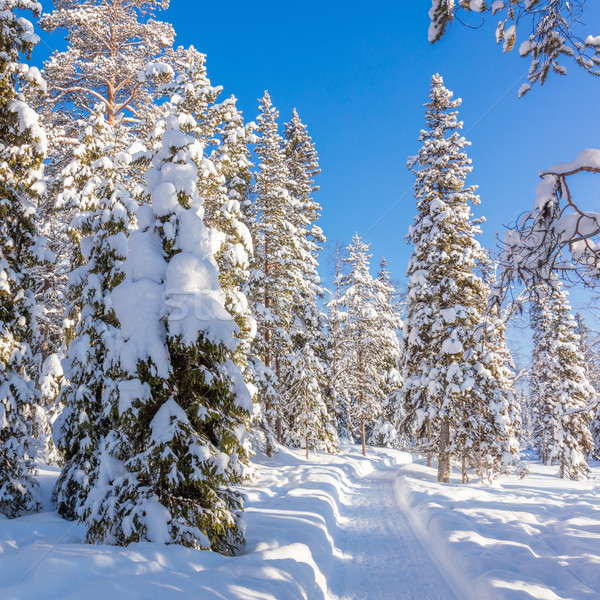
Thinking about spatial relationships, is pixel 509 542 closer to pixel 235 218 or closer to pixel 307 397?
pixel 235 218

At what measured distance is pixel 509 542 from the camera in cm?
Answer: 746

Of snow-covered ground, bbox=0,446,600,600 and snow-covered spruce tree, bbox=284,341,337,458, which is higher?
snow-covered spruce tree, bbox=284,341,337,458

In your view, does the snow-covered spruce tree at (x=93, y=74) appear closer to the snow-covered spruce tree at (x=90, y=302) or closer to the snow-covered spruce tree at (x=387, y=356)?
the snow-covered spruce tree at (x=90, y=302)

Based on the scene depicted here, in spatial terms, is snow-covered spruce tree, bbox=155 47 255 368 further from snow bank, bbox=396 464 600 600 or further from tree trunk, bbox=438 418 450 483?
tree trunk, bbox=438 418 450 483

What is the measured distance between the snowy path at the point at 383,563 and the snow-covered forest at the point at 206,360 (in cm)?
7

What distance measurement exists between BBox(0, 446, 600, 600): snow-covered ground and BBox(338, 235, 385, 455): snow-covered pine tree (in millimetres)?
15376

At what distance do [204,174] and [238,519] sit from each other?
10127 millimetres

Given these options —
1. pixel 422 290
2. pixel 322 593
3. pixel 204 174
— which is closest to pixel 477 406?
pixel 422 290

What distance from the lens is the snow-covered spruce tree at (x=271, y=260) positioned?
19.8m

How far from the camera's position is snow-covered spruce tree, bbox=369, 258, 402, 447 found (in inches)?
1146

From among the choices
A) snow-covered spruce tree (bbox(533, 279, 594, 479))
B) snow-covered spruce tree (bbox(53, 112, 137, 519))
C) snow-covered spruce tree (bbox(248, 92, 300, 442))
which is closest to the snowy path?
snow-covered spruce tree (bbox(53, 112, 137, 519))

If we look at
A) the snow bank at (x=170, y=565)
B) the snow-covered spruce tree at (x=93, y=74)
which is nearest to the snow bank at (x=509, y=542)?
the snow bank at (x=170, y=565)

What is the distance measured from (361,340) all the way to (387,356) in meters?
2.41

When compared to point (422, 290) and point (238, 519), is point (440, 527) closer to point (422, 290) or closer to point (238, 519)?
point (238, 519)
